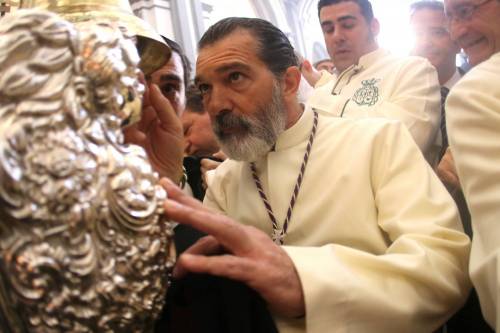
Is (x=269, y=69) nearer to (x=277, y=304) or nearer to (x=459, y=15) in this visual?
(x=459, y=15)

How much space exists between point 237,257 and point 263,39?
814mm

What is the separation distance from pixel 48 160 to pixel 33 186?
1.1 inches

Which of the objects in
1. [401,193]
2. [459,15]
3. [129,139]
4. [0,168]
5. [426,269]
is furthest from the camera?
[459,15]

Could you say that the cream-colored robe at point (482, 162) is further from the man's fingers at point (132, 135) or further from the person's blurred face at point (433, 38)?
the person's blurred face at point (433, 38)

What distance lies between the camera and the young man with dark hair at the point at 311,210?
0.75 m

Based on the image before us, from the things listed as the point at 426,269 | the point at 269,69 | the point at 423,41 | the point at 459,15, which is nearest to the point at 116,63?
the point at 426,269

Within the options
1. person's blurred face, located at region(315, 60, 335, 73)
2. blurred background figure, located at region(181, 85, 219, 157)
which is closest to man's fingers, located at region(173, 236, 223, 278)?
blurred background figure, located at region(181, 85, 219, 157)

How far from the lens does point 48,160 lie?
0.51 m

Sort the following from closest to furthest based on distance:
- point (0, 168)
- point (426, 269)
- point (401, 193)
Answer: point (0, 168) → point (426, 269) → point (401, 193)

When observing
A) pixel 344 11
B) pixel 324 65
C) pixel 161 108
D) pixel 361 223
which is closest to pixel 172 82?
pixel 161 108

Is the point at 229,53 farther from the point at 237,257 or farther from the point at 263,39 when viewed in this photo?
the point at 237,257

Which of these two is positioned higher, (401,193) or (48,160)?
(48,160)

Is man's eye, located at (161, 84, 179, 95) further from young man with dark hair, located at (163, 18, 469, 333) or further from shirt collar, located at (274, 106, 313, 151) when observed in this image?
shirt collar, located at (274, 106, 313, 151)

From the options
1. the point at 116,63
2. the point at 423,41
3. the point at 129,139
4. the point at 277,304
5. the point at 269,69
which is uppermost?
the point at 116,63
